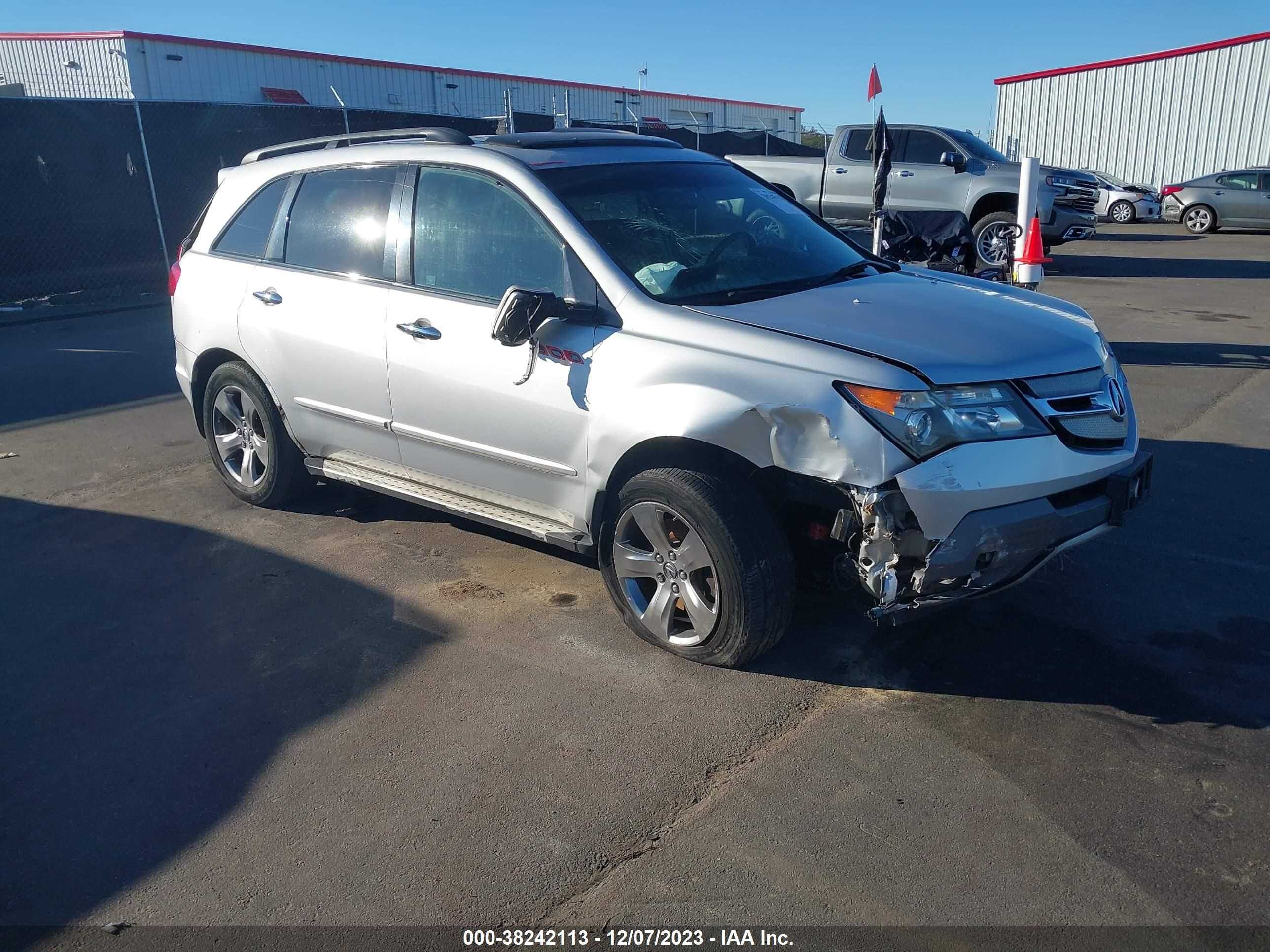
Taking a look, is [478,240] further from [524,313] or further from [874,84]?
[874,84]

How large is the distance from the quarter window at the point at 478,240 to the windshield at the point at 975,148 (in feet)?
38.0

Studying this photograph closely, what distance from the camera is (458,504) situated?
4.56 meters

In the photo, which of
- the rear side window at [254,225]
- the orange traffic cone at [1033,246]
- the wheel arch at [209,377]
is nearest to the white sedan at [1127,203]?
the orange traffic cone at [1033,246]

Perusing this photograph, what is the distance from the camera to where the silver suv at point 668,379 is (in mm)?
3373

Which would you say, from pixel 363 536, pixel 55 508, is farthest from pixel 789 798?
pixel 55 508

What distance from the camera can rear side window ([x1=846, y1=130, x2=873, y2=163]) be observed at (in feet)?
48.0

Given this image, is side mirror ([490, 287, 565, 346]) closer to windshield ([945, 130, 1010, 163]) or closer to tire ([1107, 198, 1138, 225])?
windshield ([945, 130, 1010, 163])

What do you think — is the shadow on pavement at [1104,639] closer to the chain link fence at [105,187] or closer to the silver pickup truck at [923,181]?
the silver pickup truck at [923,181]

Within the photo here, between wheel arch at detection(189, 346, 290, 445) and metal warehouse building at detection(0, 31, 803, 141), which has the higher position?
metal warehouse building at detection(0, 31, 803, 141)

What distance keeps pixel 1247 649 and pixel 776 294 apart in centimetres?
219

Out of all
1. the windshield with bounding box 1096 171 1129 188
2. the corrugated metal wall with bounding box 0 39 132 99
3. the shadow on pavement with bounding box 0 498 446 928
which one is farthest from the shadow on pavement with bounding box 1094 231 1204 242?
the corrugated metal wall with bounding box 0 39 132 99

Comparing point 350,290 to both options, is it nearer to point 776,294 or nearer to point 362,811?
point 776,294

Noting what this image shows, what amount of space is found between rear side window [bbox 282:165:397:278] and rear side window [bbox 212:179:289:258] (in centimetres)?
19

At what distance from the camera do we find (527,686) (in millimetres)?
3795
